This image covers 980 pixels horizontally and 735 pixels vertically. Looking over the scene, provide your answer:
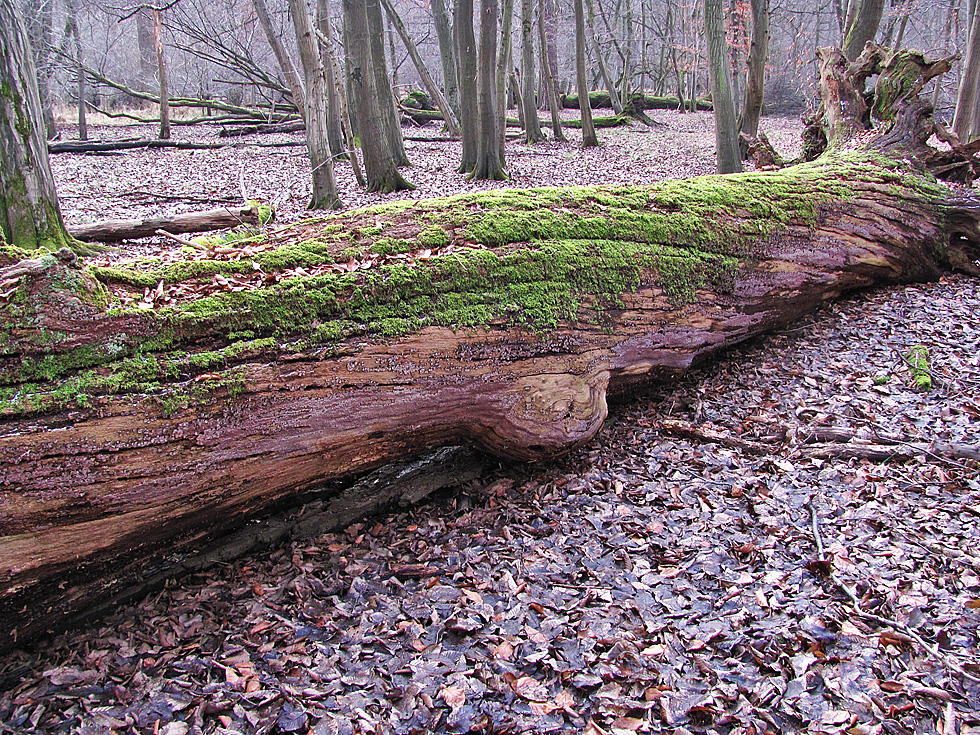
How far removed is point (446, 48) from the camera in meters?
19.0

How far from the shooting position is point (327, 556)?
3174 millimetres

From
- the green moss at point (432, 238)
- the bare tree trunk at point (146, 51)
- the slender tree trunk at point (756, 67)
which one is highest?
the bare tree trunk at point (146, 51)

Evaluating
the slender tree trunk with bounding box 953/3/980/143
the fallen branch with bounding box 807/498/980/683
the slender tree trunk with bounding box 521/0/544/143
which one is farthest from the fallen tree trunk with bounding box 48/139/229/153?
the fallen branch with bounding box 807/498/980/683

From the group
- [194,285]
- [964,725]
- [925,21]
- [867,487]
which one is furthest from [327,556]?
[925,21]

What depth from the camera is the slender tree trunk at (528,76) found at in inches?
620

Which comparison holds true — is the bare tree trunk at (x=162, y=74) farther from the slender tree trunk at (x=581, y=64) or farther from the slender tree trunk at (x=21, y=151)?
the slender tree trunk at (x=21, y=151)

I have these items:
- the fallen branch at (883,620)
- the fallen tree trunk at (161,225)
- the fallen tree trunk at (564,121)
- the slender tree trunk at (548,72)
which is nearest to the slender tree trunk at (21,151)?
the fallen tree trunk at (161,225)

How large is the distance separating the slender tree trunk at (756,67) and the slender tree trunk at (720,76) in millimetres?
2333

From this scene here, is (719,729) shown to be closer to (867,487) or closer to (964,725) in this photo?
(964,725)

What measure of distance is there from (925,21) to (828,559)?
Answer: 39230 millimetres

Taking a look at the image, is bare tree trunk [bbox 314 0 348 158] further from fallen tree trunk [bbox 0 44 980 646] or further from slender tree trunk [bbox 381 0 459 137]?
fallen tree trunk [bbox 0 44 980 646]

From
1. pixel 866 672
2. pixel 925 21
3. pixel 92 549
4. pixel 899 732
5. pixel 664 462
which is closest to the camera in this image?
pixel 899 732

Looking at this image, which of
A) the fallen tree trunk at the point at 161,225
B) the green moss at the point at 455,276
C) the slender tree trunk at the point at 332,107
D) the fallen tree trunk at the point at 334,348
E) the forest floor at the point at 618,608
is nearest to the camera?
the forest floor at the point at 618,608

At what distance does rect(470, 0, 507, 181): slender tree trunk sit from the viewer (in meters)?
12.2
